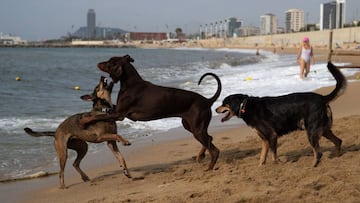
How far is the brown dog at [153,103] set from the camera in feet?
19.8

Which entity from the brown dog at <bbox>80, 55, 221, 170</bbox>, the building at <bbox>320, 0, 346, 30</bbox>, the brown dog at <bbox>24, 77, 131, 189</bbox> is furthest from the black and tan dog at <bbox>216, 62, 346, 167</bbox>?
the building at <bbox>320, 0, 346, 30</bbox>

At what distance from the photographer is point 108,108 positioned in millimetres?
6234

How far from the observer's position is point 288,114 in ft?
19.6

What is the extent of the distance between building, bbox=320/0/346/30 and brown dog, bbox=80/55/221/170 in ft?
387

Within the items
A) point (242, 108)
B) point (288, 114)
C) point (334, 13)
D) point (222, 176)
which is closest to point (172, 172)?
point (222, 176)

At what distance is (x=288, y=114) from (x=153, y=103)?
1837 mm

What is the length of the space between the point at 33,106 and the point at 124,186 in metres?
8.92

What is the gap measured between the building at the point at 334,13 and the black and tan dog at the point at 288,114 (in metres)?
118

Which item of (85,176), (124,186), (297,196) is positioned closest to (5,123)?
(85,176)

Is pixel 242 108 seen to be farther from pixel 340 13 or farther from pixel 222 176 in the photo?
pixel 340 13

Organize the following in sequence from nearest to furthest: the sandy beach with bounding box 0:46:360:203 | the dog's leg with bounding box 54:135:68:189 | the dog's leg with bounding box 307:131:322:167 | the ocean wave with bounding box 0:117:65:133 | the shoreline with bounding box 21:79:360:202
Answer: the sandy beach with bounding box 0:46:360:203, the shoreline with bounding box 21:79:360:202, the dog's leg with bounding box 307:131:322:167, the dog's leg with bounding box 54:135:68:189, the ocean wave with bounding box 0:117:65:133

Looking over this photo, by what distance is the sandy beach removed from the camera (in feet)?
14.4

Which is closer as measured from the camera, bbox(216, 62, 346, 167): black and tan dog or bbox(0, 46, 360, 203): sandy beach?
bbox(0, 46, 360, 203): sandy beach

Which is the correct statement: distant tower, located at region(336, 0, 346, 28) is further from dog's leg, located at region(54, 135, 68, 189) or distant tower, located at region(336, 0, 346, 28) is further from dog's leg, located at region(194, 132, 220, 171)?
dog's leg, located at region(54, 135, 68, 189)
